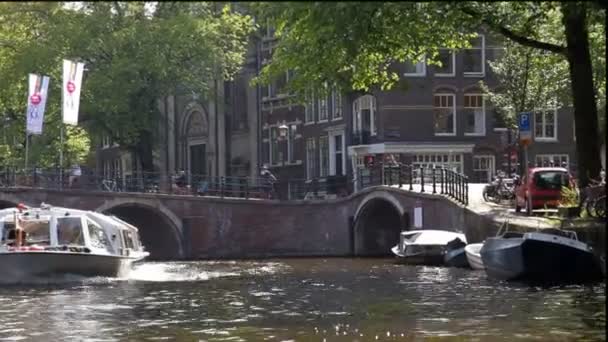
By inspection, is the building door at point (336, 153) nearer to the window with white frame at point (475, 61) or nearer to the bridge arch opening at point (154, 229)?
the window with white frame at point (475, 61)

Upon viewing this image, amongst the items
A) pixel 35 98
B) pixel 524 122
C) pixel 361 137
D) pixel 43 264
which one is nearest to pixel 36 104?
pixel 35 98

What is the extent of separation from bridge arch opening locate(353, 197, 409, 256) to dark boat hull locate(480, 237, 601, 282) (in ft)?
63.1

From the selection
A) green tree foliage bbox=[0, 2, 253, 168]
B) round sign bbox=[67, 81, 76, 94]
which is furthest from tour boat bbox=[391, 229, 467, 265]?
green tree foliage bbox=[0, 2, 253, 168]

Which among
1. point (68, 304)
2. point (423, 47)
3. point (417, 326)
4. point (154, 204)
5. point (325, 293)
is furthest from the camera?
point (154, 204)

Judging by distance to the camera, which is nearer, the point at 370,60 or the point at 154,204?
the point at 370,60

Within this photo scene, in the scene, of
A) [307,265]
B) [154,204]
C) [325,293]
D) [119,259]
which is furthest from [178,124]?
[325,293]

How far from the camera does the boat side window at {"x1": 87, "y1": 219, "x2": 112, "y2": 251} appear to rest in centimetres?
3042

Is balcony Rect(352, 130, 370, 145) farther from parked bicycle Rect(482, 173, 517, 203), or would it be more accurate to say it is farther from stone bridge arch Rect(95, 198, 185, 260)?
parked bicycle Rect(482, 173, 517, 203)

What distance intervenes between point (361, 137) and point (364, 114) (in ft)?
3.27

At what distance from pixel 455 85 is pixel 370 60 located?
99.5 feet

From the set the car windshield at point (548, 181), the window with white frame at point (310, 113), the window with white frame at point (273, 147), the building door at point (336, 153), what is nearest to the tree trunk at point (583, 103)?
the car windshield at point (548, 181)

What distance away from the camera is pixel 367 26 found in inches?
538

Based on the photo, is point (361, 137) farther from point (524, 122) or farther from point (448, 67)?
point (524, 122)

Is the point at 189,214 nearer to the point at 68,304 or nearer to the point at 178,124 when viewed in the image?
the point at 178,124
